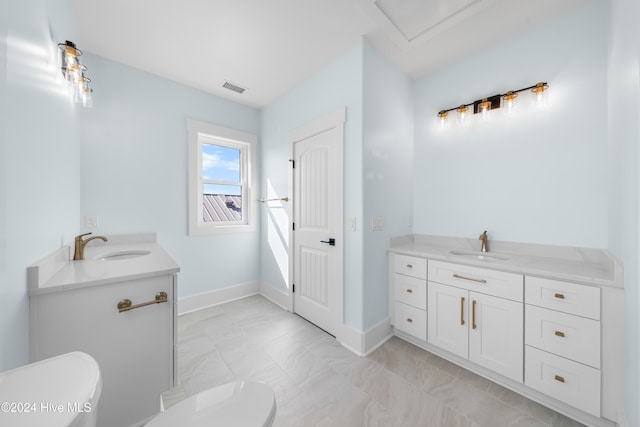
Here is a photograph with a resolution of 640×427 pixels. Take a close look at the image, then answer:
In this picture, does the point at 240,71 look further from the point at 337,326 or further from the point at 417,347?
the point at 417,347

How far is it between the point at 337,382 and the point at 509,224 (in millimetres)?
1917

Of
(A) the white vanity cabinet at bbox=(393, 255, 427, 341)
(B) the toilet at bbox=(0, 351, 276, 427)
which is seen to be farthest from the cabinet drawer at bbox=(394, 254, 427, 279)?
(B) the toilet at bbox=(0, 351, 276, 427)

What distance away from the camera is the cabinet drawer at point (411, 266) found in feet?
6.51

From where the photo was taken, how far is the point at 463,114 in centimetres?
217

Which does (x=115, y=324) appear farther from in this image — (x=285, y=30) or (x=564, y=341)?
(x=564, y=341)

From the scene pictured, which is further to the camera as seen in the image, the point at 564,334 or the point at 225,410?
the point at 564,334

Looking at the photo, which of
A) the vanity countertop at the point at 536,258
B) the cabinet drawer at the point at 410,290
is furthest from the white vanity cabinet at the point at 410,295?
the vanity countertop at the point at 536,258

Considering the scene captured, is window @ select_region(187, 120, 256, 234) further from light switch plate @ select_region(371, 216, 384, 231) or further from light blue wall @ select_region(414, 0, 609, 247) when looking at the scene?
light blue wall @ select_region(414, 0, 609, 247)

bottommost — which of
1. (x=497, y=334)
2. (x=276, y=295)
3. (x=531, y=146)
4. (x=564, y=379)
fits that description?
(x=276, y=295)

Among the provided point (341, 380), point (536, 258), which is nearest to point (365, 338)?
point (341, 380)

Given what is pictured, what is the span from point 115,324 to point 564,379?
2.47 metres

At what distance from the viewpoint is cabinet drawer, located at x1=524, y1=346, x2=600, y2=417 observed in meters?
1.26

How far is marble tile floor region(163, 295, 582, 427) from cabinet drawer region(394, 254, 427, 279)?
2.17ft

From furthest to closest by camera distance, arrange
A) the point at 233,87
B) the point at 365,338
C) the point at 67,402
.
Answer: the point at 233,87 → the point at 365,338 → the point at 67,402
